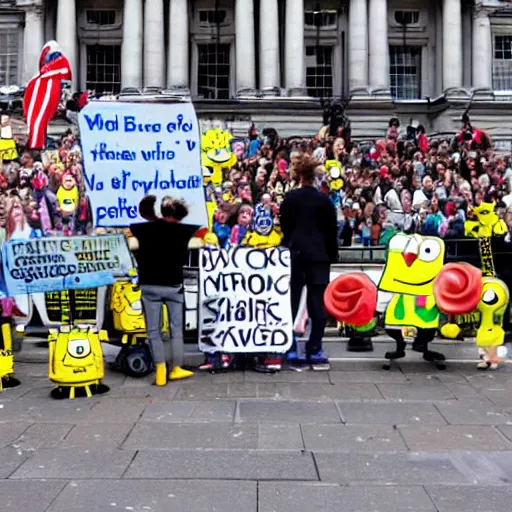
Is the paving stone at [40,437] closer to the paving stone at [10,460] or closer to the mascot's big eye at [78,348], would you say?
the paving stone at [10,460]

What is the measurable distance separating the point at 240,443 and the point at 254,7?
104 ft

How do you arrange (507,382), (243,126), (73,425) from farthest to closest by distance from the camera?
(243,126) → (507,382) → (73,425)

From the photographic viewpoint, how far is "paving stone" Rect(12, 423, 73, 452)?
5.35 metres

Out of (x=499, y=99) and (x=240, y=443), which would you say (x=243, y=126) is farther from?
(x=240, y=443)

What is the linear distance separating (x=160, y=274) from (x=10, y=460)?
2.56 metres

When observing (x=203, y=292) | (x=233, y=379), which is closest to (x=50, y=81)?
(x=203, y=292)

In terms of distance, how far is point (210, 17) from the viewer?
119ft

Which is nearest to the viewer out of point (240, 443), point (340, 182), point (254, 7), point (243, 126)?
point (240, 443)

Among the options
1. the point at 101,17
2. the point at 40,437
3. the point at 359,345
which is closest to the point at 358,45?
the point at 101,17

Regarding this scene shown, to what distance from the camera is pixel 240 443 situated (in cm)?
537

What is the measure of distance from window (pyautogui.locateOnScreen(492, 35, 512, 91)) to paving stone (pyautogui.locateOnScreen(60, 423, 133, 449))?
34.5 metres

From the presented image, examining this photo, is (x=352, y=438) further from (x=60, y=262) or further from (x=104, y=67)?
(x=104, y=67)

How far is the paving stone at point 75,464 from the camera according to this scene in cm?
473

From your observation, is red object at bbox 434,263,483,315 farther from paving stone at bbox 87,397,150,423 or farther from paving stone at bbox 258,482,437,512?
paving stone at bbox 258,482,437,512
